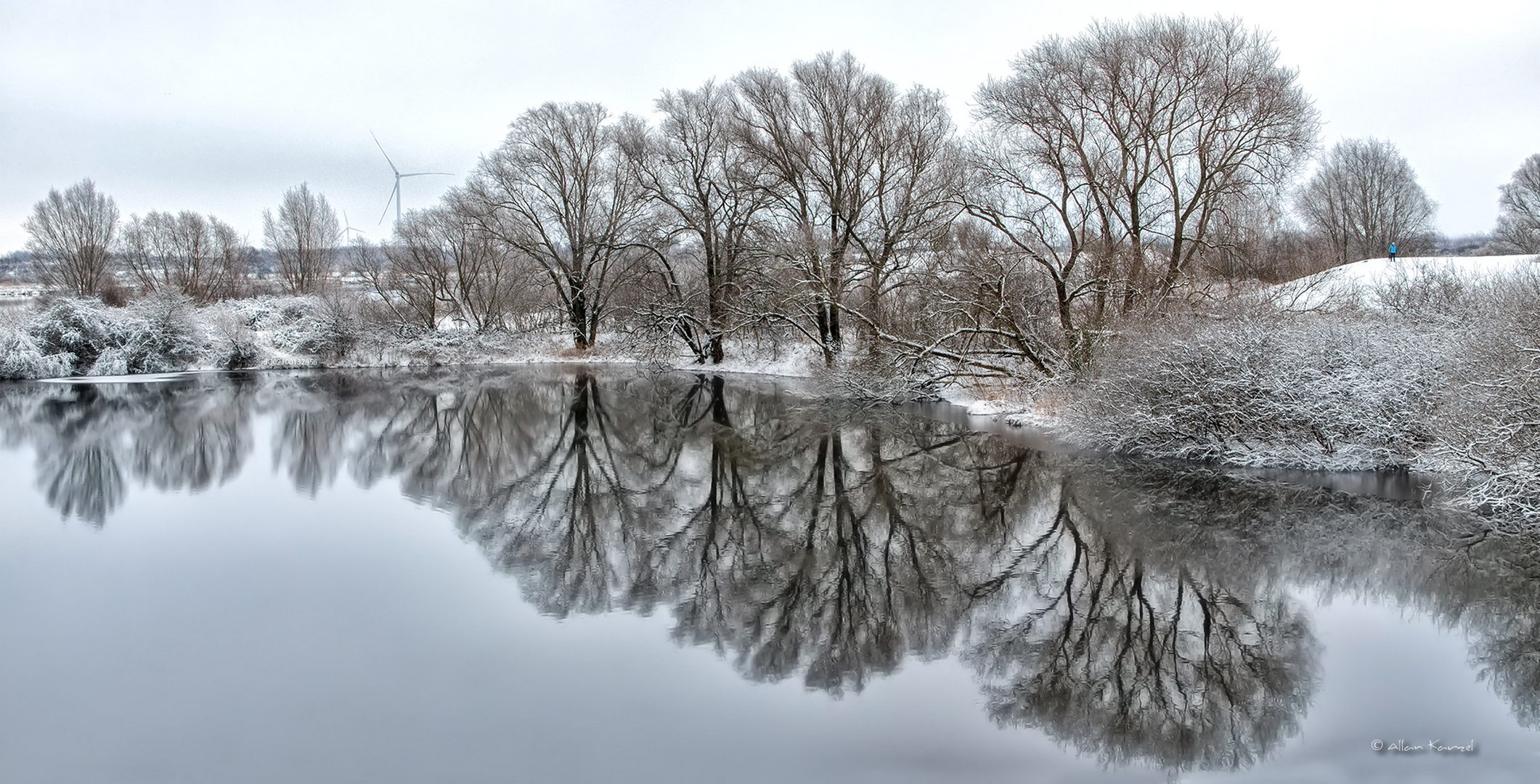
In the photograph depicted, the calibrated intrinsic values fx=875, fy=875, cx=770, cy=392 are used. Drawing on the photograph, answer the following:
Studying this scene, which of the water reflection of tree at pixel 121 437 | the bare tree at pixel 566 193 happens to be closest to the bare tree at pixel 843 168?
the bare tree at pixel 566 193

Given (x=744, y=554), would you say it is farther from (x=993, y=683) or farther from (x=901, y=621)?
(x=993, y=683)

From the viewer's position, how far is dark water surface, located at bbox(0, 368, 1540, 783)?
462 centimetres

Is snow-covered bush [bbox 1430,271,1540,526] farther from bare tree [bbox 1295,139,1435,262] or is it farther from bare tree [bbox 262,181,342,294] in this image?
bare tree [bbox 262,181,342,294]

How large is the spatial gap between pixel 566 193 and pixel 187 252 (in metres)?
33.9

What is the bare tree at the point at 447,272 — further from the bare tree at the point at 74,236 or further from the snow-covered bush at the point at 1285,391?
the snow-covered bush at the point at 1285,391

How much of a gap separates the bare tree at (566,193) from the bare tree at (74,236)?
2831 centimetres

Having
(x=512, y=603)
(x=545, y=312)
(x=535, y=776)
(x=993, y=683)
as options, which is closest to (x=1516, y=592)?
(x=993, y=683)

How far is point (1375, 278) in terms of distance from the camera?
2414cm

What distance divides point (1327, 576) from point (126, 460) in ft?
53.5

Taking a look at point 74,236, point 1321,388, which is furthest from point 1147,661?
point 74,236

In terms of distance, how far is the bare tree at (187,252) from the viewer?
179 feet

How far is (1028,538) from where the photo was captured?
8562mm

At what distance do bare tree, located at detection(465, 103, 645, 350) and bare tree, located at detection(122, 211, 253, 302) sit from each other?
27588 mm

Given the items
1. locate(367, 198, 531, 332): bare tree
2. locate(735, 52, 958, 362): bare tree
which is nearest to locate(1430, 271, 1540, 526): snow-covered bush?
locate(735, 52, 958, 362): bare tree
